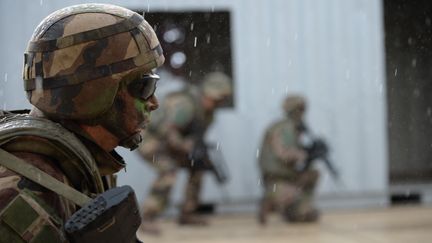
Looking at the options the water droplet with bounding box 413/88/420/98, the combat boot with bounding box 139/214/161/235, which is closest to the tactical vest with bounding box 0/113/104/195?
the combat boot with bounding box 139/214/161/235

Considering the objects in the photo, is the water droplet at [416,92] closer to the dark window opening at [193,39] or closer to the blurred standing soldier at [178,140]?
the dark window opening at [193,39]

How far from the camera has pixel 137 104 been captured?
1603mm

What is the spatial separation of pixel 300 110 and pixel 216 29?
51.8 inches

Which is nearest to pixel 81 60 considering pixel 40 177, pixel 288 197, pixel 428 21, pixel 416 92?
pixel 40 177

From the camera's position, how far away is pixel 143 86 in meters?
1.61

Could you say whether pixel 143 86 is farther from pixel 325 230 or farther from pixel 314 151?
pixel 314 151

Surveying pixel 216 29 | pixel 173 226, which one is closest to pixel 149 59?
pixel 173 226

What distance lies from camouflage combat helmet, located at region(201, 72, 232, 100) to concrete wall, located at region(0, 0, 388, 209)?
0.40 metres

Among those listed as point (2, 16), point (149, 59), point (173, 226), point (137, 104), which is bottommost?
point (173, 226)

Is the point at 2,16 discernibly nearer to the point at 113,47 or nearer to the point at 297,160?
the point at 297,160

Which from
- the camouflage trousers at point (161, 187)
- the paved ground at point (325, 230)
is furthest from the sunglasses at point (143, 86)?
the camouflage trousers at point (161, 187)

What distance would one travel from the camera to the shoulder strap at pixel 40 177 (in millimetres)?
1335

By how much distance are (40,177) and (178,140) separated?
544 centimetres

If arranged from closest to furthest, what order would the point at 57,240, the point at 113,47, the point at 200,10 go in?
the point at 57,240
the point at 113,47
the point at 200,10
